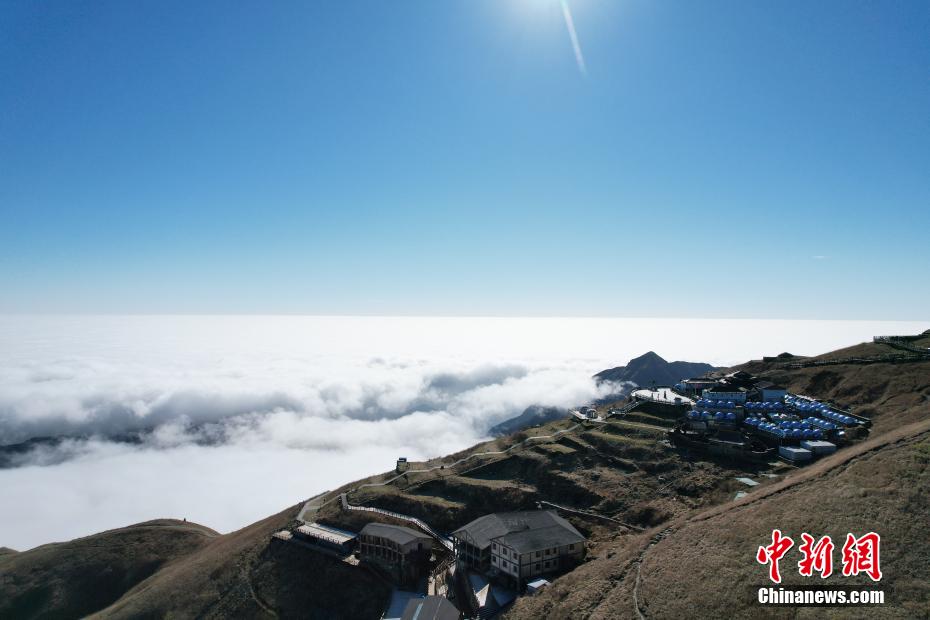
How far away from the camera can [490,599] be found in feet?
146

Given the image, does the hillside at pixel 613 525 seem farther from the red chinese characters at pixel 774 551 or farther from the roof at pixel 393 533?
the roof at pixel 393 533

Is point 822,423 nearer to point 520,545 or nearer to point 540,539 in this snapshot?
point 540,539

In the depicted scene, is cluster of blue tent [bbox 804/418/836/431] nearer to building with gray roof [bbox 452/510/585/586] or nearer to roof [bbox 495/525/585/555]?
building with gray roof [bbox 452/510/585/586]

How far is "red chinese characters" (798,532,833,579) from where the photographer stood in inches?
1164

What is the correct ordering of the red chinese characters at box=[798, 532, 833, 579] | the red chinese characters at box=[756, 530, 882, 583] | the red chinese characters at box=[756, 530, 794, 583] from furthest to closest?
the red chinese characters at box=[756, 530, 794, 583] < the red chinese characters at box=[798, 532, 833, 579] < the red chinese characters at box=[756, 530, 882, 583]

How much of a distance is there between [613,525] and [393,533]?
93.5 ft

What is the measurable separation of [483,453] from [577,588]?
145ft

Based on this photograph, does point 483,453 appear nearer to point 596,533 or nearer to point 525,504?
point 525,504

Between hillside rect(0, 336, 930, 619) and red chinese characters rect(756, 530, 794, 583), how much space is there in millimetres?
845

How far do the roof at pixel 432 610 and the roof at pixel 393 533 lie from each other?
12166 millimetres

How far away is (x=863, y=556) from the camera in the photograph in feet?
96.8

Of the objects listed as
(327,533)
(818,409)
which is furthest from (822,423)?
(327,533)

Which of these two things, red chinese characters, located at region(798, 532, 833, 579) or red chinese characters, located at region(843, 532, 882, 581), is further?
red chinese characters, located at region(798, 532, 833, 579)

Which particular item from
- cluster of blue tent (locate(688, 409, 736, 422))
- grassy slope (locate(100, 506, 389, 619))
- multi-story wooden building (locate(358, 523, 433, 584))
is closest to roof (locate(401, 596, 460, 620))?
multi-story wooden building (locate(358, 523, 433, 584))
